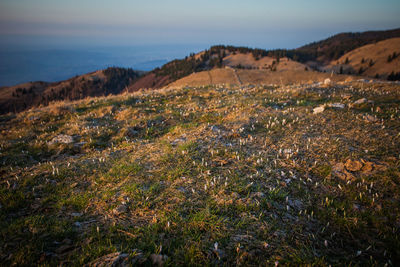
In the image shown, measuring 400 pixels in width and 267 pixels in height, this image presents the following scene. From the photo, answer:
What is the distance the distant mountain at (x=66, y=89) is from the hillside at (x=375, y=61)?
141 metres

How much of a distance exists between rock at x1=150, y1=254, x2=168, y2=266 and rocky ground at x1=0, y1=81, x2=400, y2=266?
3 cm

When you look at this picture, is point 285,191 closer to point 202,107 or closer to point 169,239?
point 169,239

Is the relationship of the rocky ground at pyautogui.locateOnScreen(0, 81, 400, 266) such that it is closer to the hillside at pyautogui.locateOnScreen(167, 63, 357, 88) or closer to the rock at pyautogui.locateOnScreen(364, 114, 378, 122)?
the rock at pyautogui.locateOnScreen(364, 114, 378, 122)

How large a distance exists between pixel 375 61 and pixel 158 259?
491 ft

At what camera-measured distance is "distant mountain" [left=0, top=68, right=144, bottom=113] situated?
414ft

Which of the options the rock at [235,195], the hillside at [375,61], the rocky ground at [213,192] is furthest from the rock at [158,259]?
the hillside at [375,61]

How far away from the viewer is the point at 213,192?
4.48 metres

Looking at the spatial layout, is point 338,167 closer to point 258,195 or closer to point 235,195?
point 258,195

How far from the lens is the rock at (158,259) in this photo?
283cm

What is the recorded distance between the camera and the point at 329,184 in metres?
4.68

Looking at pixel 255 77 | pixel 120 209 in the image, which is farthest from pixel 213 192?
pixel 255 77

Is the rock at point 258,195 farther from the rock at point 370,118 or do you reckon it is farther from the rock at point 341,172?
the rock at point 370,118

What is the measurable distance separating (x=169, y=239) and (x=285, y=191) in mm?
2816

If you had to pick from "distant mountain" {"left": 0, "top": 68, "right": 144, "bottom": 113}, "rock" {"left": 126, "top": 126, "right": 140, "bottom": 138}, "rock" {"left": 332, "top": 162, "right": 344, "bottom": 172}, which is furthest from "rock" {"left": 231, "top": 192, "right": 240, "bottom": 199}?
"distant mountain" {"left": 0, "top": 68, "right": 144, "bottom": 113}
